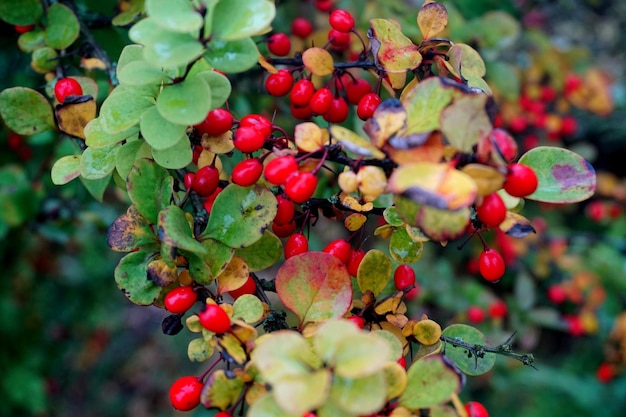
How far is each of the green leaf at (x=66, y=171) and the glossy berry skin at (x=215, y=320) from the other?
35cm

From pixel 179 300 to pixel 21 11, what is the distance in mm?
823

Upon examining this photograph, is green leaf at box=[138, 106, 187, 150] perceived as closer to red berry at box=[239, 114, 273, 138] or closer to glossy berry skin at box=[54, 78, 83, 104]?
red berry at box=[239, 114, 273, 138]

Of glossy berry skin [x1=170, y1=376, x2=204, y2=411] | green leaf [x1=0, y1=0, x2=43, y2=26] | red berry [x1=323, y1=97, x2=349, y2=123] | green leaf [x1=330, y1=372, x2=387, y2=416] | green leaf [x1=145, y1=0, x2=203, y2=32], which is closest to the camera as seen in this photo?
green leaf [x1=330, y1=372, x2=387, y2=416]

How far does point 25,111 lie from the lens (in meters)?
1.14

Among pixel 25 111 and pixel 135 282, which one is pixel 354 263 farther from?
pixel 25 111

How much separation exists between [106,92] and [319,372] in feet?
3.46

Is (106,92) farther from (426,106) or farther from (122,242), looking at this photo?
(426,106)

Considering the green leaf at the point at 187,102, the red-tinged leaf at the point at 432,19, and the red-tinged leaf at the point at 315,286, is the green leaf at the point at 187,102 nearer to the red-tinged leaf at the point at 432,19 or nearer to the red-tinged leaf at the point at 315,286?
the red-tinged leaf at the point at 315,286

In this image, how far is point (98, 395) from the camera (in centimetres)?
426

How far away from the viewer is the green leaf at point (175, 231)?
812 mm

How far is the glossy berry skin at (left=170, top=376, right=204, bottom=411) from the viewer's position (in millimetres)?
851

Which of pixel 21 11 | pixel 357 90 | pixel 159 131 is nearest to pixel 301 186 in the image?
pixel 159 131

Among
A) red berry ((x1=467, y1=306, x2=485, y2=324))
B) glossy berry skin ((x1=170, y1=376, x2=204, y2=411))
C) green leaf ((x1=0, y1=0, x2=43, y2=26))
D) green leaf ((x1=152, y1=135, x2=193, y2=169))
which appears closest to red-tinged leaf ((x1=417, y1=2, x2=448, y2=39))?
green leaf ((x1=152, y1=135, x2=193, y2=169))

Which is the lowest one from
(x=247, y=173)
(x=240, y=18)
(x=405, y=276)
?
(x=405, y=276)
